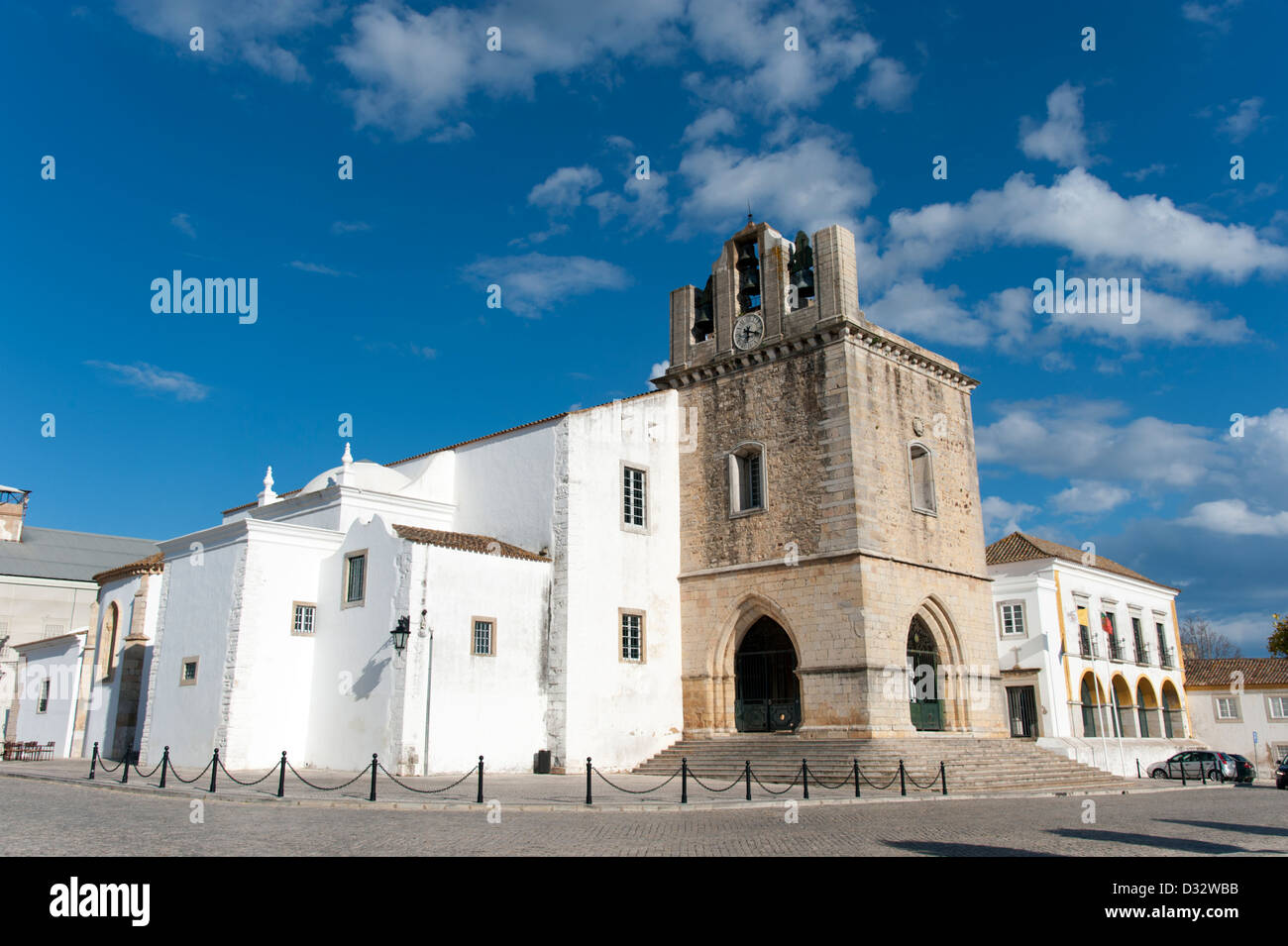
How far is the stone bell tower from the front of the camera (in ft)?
72.9

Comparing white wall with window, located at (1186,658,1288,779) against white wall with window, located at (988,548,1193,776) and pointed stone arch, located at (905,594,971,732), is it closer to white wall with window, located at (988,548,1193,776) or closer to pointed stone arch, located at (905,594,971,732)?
white wall with window, located at (988,548,1193,776)

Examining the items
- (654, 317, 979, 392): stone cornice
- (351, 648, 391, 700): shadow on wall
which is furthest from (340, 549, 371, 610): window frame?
(654, 317, 979, 392): stone cornice

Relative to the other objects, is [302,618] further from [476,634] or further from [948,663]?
[948,663]

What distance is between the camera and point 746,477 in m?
25.4

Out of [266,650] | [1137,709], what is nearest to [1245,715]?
[1137,709]

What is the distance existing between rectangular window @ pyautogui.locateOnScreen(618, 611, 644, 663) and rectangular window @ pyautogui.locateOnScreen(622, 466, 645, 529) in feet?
7.64

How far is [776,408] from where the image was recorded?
2475cm

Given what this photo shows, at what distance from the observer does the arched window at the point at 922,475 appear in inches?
978

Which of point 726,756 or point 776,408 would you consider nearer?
point 726,756

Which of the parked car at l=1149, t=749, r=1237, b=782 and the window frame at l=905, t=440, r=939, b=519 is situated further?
the parked car at l=1149, t=749, r=1237, b=782

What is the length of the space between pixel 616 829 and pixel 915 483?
51.2 ft

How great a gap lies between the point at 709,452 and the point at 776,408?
2327mm

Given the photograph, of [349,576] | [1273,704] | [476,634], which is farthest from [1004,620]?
[349,576]
